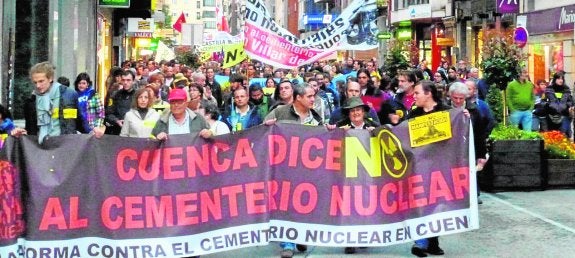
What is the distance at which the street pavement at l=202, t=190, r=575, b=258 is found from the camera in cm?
960

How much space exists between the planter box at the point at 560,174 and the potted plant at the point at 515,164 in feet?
0.39

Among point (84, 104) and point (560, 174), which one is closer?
point (84, 104)

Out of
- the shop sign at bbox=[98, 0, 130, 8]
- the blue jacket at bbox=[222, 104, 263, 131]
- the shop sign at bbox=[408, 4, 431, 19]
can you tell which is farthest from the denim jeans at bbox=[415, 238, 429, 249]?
the shop sign at bbox=[408, 4, 431, 19]

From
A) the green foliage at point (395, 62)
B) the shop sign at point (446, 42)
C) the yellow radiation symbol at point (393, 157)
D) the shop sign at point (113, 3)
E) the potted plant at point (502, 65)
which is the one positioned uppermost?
the shop sign at point (446, 42)

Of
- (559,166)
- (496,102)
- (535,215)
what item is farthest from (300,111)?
(496,102)

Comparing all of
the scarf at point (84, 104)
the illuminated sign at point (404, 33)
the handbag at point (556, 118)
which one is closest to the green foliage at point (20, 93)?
the scarf at point (84, 104)

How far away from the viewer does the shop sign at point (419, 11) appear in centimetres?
5132

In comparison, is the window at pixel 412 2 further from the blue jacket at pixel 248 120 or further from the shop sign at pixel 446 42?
the blue jacket at pixel 248 120

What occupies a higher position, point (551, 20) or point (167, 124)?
point (551, 20)

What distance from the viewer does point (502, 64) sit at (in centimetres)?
1925

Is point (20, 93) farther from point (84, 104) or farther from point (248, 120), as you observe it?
point (248, 120)

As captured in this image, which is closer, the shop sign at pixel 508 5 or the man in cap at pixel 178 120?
the man in cap at pixel 178 120

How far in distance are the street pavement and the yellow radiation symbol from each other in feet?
2.83

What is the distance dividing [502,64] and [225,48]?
835cm
